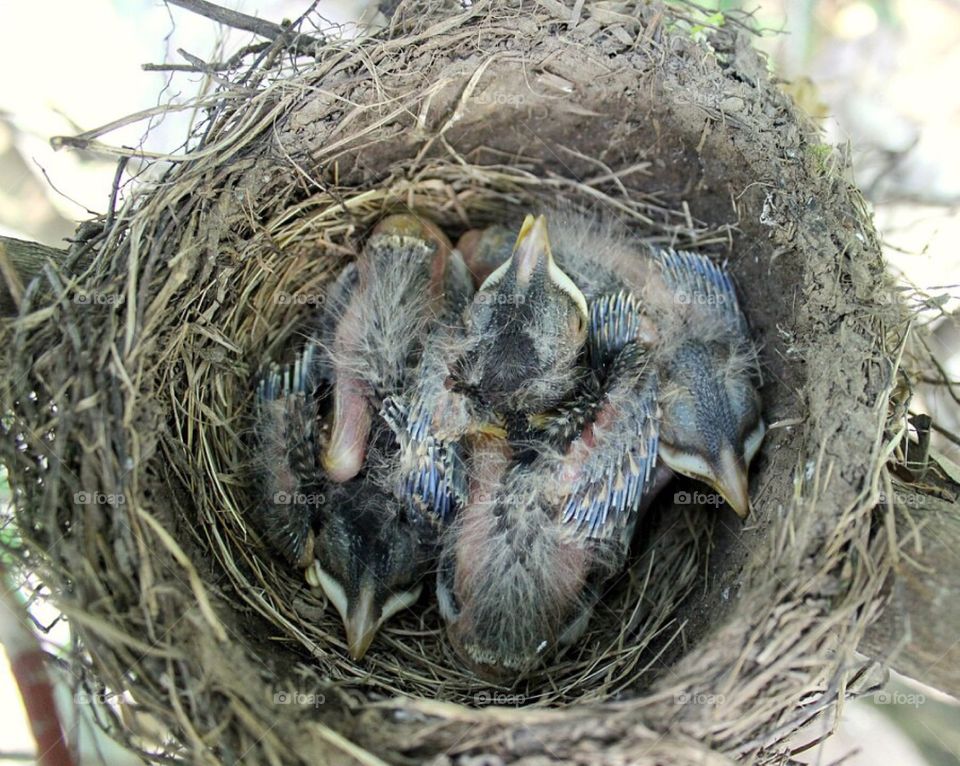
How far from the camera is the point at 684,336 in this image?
1.44 m

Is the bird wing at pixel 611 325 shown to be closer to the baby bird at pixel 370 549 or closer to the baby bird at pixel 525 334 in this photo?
the baby bird at pixel 525 334

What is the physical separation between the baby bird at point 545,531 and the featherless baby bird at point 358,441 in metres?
0.13

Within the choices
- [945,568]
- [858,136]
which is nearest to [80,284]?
[945,568]

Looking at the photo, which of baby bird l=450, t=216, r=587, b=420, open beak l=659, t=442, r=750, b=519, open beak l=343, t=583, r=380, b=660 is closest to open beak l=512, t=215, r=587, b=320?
baby bird l=450, t=216, r=587, b=420

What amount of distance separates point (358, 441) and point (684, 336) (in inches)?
26.1

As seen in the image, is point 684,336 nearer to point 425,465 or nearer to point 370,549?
point 425,465

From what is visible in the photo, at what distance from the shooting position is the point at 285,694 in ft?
3.59

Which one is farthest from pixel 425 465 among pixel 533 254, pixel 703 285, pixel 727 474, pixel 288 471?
pixel 703 285

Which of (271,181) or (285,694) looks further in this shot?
(271,181)

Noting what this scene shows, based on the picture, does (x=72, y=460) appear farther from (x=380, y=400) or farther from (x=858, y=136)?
(x=858, y=136)

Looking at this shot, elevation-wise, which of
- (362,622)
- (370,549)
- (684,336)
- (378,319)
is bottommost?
(362,622)

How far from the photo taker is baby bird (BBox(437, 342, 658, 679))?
132 cm

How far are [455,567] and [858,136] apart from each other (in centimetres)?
166

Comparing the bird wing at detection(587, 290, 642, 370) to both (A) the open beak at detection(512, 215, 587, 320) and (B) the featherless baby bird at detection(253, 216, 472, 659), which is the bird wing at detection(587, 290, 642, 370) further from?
(B) the featherless baby bird at detection(253, 216, 472, 659)
